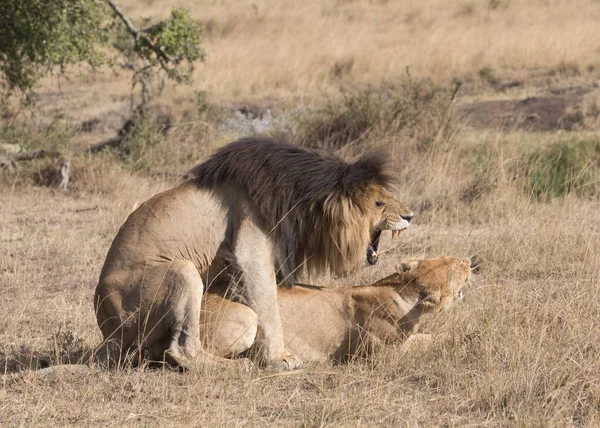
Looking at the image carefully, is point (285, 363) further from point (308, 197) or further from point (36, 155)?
point (36, 155)

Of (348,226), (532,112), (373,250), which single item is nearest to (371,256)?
(373,250)

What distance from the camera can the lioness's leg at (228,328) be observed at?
5824 millimetres

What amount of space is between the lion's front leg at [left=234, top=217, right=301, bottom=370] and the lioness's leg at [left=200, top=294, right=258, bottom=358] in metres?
0.08

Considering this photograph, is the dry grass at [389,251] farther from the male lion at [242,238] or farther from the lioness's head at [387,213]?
the lioness's head at [387,213]

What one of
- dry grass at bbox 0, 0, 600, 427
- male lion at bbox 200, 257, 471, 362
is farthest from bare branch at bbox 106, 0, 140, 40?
male lion at bbox 200, 257, 471, 362

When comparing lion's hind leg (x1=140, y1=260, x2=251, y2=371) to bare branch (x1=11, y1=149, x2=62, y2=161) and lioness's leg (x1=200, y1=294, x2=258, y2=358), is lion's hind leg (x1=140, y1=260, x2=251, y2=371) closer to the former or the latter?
lioness's leg (x1=200, y1=294, x2=258, y2=358)

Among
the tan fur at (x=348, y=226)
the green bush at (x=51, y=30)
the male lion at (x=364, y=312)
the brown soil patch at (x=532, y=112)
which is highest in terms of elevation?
the green bush at (x=51, y=30)

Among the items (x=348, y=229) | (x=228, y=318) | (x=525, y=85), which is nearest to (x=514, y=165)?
(x=348, y=229)

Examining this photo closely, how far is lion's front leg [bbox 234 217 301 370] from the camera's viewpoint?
5922 millimetres

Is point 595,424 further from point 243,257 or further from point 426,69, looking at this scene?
point 426,69

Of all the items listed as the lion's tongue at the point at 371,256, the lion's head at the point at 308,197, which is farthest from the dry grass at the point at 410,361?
the lion's head at the point at 308,197

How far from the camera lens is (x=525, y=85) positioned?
1848 centimetres

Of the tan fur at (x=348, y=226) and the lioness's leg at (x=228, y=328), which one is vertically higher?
the tan fur at (x=348, y=226)

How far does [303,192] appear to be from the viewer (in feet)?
20.4
